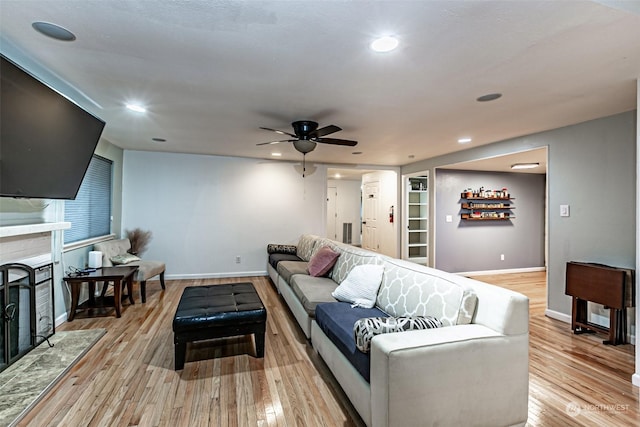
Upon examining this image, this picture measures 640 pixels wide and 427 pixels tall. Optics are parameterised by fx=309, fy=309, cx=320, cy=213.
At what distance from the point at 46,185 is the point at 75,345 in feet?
4.85

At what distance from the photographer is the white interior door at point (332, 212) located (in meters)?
9.54

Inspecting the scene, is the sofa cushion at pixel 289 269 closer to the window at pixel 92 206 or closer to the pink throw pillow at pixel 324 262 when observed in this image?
the pink throw pillow at pixel 324 262

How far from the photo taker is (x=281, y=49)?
1931 millimetres

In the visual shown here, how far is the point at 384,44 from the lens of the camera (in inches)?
73.2

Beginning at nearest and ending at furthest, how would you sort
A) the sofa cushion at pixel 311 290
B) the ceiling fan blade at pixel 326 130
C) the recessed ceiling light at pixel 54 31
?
the recessed ceiling light at pixel 54 31, the sofa cushion at pixel 311 290, the ceiling fan blade at pixel 326 130

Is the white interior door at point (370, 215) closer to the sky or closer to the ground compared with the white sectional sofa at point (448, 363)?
closer to the sky

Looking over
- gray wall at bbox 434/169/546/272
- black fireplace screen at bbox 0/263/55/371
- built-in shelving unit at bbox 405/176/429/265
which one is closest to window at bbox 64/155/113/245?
black fireplace screen at bbox 0/263/55/371

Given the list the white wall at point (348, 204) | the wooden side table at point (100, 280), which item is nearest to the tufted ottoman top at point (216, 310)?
the wooden side table at point (100, 280)

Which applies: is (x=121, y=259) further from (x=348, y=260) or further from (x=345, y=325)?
(x=345, y=325)

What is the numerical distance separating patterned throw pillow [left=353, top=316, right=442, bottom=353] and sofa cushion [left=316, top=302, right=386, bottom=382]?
0.26 ft

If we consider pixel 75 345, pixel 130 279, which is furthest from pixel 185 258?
pixel 75 345

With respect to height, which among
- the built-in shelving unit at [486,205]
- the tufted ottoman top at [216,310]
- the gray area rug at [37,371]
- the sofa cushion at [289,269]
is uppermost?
the built-in shelving unit at [486,205]

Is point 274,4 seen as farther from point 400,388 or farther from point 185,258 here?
point 185,258

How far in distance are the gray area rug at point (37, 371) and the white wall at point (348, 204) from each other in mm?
7190
